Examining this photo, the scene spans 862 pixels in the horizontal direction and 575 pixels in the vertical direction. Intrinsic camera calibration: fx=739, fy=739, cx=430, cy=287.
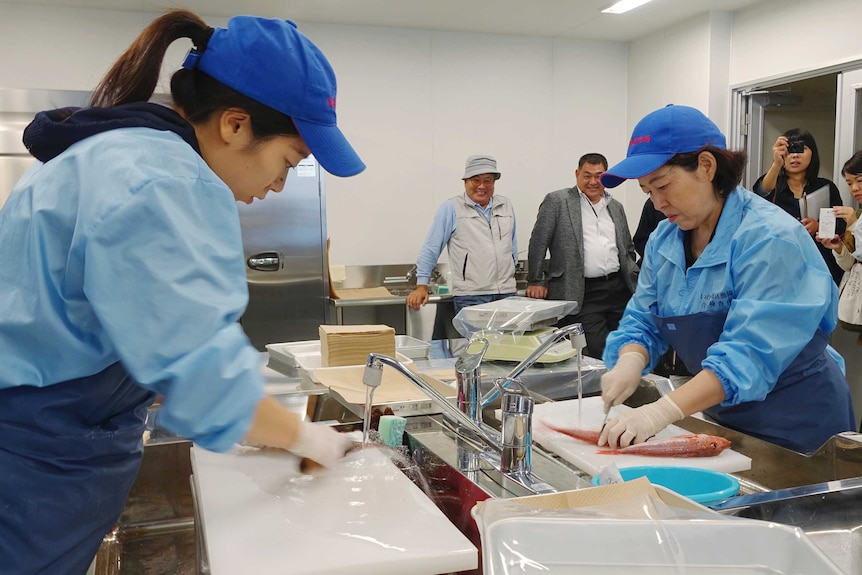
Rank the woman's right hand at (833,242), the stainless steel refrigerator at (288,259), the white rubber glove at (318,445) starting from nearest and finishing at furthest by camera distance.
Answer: the white rubber glove at (318,445)
the woman's right hand at (833,242)
the stainless steel refrigerator at (288,259)

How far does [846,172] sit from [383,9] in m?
3.14

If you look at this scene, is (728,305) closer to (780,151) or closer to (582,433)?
(582,433)

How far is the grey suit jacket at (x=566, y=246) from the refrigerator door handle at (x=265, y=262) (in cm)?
170

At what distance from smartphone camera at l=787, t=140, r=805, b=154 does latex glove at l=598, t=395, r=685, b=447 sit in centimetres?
344

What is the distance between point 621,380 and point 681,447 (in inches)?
14.6

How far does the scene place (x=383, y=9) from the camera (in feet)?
16.8

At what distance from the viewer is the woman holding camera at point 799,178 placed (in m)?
4.53

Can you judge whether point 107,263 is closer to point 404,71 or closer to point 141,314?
point 141,314

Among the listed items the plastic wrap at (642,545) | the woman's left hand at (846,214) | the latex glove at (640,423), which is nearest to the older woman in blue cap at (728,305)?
the latex glove at (640,423)

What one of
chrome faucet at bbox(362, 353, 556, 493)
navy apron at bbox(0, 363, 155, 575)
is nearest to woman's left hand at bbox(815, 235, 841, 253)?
chrome faucet at bbox(362, 353, 556, 493)

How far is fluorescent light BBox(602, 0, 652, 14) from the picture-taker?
16.3 feet

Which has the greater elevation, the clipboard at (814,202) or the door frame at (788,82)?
the door frame at (788,82)

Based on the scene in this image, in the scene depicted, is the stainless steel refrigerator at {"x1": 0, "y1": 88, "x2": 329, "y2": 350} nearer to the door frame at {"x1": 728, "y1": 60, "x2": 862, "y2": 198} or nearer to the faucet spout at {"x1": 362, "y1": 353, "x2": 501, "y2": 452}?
the door frame at {"x1": 728, "y1": 60, "x2": 862, "y2": 198}

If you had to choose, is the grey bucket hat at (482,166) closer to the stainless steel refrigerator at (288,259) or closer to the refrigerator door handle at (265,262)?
the stainless steel refrigerator at (288,259)
